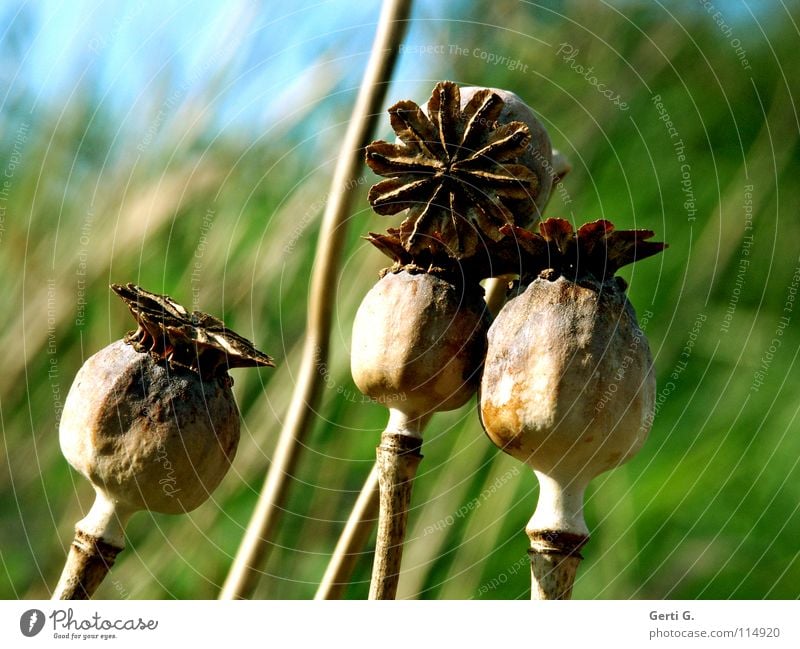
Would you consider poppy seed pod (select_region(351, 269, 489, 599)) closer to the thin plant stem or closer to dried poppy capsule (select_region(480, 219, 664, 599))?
dried poppy capsule (select_region(480, 219, 664, 599))

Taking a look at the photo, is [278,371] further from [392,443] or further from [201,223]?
[392,443]

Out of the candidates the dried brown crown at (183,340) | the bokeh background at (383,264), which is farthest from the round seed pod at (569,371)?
the bokeh background at (383,264)

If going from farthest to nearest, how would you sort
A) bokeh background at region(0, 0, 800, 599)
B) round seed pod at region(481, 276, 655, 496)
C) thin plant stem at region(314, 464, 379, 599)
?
1. bokeh background at region(0, 0, 800, 599)
2. thin plant stem at region(314, 464, 379, 599)
3. round seed pod at region(481, 276, 655, 496)

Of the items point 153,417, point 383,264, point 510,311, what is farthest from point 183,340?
point 383,264

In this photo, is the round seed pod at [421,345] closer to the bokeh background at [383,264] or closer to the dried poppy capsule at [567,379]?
the dried poppy capsule at [567,379]

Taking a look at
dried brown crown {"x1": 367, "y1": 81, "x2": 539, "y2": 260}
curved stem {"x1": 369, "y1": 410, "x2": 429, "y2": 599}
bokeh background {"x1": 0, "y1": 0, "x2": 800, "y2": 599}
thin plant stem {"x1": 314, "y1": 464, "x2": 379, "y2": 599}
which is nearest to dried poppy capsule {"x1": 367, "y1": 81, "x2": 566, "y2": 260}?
dried brown crown {"x1": 367, "y1": 81, "x2": 539, "y2": 260}

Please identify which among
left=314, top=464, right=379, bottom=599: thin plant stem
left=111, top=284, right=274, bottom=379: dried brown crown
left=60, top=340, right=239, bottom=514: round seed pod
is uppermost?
left=111, top=284, right=274, bottom=379: dried brown crown
